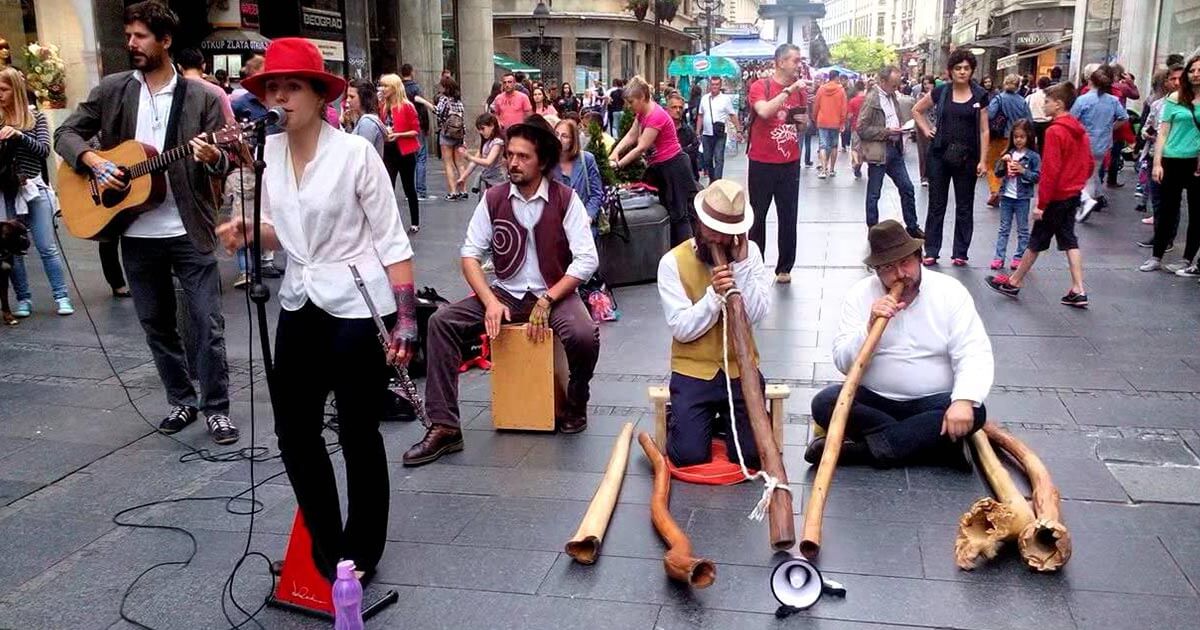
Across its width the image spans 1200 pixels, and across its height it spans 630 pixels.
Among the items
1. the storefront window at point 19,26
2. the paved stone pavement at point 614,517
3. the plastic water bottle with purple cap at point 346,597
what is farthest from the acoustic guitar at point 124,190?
the storefront window at point 19,26

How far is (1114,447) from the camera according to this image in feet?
15.9

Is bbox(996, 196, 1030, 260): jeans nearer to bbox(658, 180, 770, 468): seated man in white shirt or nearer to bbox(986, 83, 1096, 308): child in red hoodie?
bbox(986, 83, 1096, 308): child in red hoodie

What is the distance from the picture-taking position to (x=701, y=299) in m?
4.50

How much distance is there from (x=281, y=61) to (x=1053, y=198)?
6464 mm

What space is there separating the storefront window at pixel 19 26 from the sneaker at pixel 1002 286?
12.3 m

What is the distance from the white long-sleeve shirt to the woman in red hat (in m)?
2.09

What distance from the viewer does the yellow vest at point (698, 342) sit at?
15.1 ft

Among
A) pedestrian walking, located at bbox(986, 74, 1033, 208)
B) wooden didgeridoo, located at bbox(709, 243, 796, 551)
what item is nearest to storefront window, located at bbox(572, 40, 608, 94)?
pedestrian walking, located at bbox(986, 74, 1033, 208)

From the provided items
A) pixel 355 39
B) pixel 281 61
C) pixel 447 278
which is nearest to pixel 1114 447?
pixel 281 61

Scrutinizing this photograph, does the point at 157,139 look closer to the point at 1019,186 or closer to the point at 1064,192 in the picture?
the point at 1064,192

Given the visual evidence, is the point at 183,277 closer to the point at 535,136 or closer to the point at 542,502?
the point at 535,136

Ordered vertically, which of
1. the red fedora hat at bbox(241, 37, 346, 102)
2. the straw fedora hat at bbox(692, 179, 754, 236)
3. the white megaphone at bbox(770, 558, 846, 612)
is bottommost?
the white megaphone at bbox(770, 558, 846, 612)

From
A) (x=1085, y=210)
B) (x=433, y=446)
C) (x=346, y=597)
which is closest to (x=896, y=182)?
(x=1085, y=210)

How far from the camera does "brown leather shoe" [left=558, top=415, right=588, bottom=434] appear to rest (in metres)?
5.27
